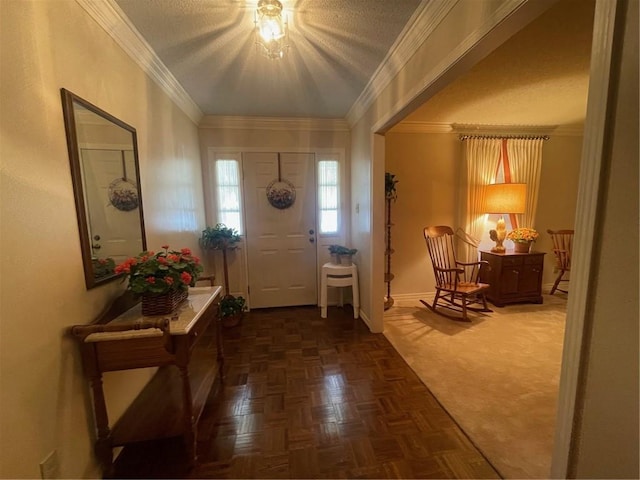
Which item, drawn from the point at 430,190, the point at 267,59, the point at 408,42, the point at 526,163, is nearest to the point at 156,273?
the point at 267,59

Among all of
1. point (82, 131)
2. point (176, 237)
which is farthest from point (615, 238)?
point (176, 237)

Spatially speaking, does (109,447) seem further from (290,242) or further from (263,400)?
(290,242)

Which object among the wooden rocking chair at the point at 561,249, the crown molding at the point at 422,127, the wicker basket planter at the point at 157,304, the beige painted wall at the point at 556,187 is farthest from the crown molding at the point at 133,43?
the wooden rocking chair at the point at 561,249

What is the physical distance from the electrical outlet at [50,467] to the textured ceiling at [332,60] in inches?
86.0

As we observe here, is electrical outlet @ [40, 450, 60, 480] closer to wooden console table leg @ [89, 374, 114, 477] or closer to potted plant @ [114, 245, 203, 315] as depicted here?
wooden console table leg @ [89, 374, 114, 477]

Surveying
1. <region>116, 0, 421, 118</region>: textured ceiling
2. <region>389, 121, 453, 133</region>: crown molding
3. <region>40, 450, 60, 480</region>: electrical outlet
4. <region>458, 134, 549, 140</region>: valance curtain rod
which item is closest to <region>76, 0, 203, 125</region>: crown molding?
<region>116, 0, 421, 118</region>: textured ceiling

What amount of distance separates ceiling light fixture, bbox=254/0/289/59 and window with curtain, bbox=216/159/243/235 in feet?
6.73

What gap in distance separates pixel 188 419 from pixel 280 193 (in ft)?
8.48

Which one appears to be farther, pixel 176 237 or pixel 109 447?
pixel 176 237

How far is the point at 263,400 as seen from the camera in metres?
1.86

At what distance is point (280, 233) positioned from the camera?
353 cm

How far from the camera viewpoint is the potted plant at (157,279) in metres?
1.36

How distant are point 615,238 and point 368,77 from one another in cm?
217

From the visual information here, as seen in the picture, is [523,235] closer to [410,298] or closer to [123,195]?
[410,298]
